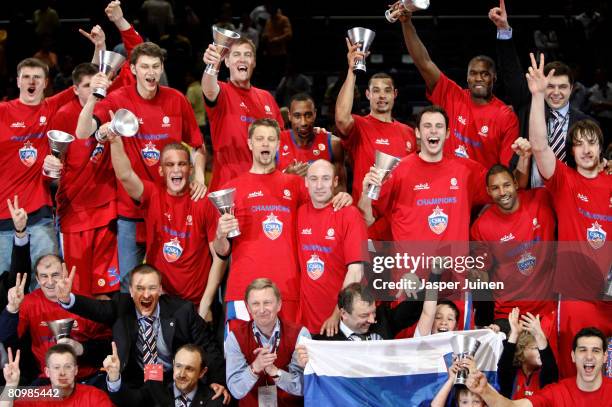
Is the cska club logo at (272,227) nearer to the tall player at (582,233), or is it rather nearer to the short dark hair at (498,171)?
the short dark hair at (498,171)

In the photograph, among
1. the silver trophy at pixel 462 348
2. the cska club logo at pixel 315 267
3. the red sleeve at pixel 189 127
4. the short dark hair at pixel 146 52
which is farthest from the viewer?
the red sleeve at pixel 189 127

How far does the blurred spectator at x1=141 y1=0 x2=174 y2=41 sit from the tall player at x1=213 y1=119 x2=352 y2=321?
6.19m

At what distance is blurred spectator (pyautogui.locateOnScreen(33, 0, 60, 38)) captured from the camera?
1420 centimetres

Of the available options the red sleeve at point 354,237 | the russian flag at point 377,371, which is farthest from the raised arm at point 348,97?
the russian flag at point 377,371

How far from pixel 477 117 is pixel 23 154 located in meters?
3.72

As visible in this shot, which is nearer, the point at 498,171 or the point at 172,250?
the point at 498,171

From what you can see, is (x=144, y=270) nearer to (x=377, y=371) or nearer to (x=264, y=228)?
(x=264, y=228)

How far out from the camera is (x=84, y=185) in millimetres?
8586

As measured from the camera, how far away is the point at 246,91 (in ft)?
28.6

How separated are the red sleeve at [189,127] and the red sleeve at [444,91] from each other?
2005mm

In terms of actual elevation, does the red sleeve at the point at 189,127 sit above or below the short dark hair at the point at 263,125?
above

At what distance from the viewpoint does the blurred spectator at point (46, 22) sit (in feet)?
46.6

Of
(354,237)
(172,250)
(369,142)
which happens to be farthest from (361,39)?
(172,250)

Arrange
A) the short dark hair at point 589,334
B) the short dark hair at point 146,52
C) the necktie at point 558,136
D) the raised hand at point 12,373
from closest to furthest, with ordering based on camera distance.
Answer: the short dark hair at point 589,334 < the raised hand at point 12,373 < the necktie at point 558,136 < the short dark hair at point 146,52
